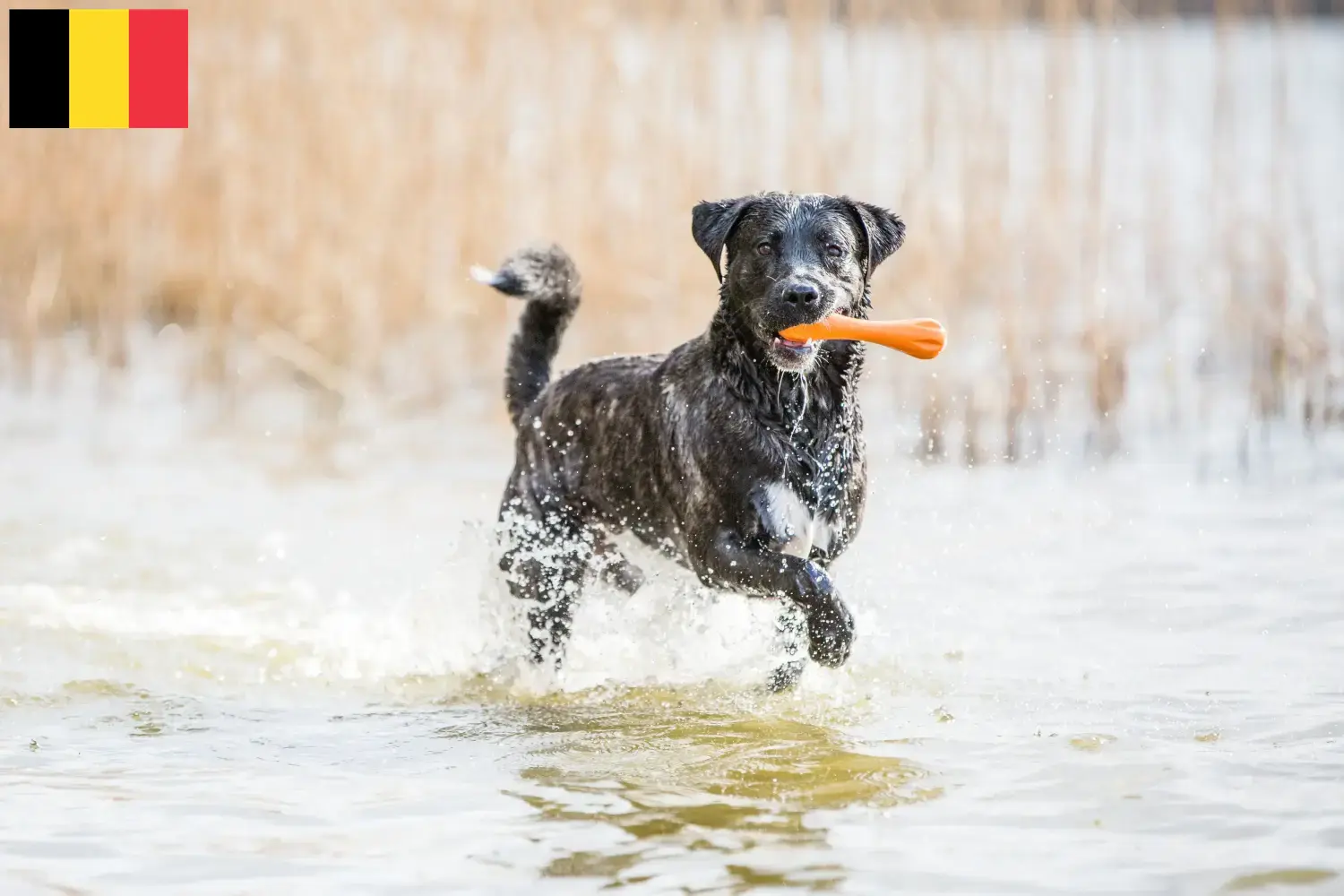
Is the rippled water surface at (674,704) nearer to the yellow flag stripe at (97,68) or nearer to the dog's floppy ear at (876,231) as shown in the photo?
the dog's floppy ear at (876,231)

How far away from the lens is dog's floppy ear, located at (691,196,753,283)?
16.3 ft

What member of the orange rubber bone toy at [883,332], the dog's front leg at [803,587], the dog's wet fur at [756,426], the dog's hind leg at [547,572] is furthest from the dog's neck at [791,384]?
the dog's hind leg at [547,572]

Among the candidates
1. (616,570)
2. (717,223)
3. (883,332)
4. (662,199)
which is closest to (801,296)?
(883,332)

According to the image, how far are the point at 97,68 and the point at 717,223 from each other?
19.9 ft

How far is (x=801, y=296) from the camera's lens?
→ 179 inches

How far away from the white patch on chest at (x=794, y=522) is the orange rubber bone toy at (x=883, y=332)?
46 cm

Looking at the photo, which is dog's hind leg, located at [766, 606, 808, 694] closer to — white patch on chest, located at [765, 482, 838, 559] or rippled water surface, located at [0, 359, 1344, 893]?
rippled water surface, located at [0, 359, 1344, 893]

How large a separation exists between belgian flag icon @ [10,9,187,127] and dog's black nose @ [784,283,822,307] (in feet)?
19.6

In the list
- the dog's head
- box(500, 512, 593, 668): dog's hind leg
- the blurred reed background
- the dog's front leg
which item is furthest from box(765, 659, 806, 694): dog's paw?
the blurred reed background

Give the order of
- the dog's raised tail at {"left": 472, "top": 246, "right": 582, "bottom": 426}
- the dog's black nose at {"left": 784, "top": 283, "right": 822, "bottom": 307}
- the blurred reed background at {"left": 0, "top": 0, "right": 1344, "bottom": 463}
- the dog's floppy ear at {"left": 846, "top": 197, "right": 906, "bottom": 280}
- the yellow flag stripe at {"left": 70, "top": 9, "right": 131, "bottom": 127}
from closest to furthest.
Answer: the dog's black nose at {"left": 784, "top": 283, "right": 822, "bottom": 307} < the dog's floppy ear at {"left": 846, "top": 197, "right": 906, "bottom": 280} < the dog's raised tail at {"left": 472, "top": 246, "right": 582, "bottom": 426} < the blurred reed background at {"left": 0, "top": 0, "right": 1344, "bottom": 463} < the yellow flag stripe at {"left": 70, "top": 9, "right": 131, "bottom": 127}

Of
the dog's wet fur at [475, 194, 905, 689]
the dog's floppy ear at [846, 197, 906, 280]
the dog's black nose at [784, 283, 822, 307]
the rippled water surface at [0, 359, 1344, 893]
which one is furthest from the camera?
the dog's floppy ear at [846, 197, 906, 280]

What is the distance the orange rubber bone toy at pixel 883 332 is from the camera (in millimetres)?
4578

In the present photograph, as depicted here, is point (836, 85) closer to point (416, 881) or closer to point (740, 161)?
point (740, 161)

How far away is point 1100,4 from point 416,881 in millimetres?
6357
